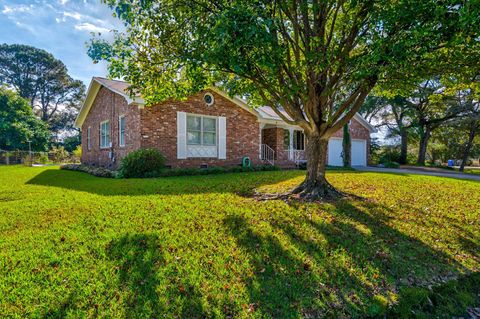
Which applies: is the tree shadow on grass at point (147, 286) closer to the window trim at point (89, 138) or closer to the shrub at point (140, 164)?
the shrub at point (140, 164)

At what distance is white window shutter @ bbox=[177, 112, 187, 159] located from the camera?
12.9 meters

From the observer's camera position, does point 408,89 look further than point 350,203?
Yes

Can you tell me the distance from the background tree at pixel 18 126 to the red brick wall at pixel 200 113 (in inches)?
875

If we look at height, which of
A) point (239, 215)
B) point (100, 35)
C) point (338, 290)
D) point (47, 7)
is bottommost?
point (338, 290)

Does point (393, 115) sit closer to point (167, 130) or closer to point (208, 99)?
point (208, 99)

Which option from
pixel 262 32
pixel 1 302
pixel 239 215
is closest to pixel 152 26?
pixel 262 32

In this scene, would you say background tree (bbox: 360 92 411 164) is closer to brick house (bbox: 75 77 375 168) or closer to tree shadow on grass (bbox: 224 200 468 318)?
brick house (bbox: 75 77 375 168)

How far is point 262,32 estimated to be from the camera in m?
4.44

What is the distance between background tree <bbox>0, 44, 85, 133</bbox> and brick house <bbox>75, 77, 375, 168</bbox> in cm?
2897

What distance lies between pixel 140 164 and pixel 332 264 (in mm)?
9154

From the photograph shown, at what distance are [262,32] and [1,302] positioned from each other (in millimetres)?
4626

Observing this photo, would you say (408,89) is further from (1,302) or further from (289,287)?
(1,302)

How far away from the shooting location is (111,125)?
48.2 ft

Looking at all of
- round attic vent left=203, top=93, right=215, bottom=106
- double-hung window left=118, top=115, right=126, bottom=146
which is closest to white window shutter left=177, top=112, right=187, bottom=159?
round attic vent left=203, top=93, right=215, bottom=106
